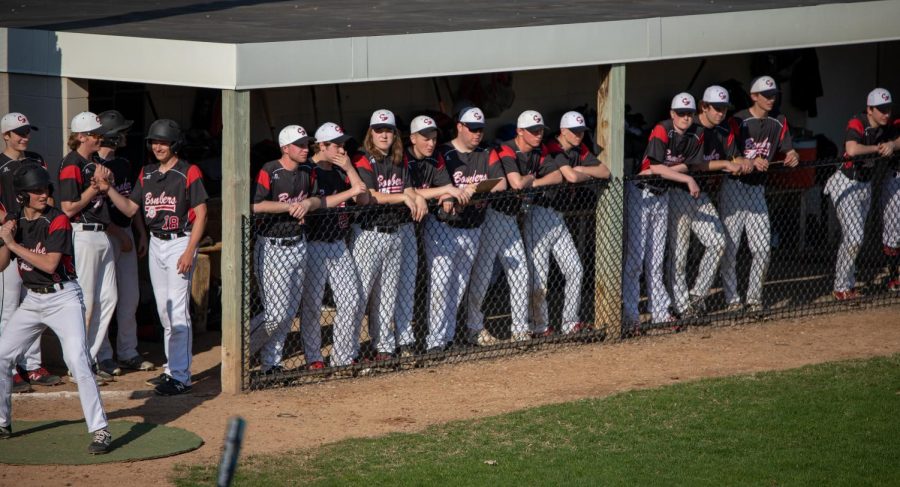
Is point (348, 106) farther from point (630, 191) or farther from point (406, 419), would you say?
point (406, 419)

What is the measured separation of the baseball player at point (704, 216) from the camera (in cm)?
1102

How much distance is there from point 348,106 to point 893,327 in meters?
5.24

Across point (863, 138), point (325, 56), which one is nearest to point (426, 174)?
point (325, 56)

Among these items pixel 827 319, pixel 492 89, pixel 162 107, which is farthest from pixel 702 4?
pixel 162 107

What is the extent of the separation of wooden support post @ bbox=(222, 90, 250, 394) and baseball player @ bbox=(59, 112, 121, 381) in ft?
2.77

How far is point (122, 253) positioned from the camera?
9719mm

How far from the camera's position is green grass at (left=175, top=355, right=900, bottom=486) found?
734cm

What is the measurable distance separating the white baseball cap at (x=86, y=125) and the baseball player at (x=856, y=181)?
627cm

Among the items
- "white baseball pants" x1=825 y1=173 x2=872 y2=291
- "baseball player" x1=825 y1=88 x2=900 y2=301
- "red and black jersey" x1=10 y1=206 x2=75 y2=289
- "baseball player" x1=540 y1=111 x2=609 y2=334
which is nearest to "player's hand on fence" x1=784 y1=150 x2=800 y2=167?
"baseball player" x1=825 y1=88 x2=900 y2=301

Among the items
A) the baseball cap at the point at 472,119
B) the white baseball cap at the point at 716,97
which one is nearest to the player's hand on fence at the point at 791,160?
the white baseball cap at the point at 716,97

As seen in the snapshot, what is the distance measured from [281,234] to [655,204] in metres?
3.21

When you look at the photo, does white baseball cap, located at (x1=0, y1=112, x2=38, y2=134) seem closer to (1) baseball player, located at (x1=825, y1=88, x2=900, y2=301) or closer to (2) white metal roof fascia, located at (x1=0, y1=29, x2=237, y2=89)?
(2) white metal roof fascia, located at (x1=0, y1=29, x2=237, y2=89)

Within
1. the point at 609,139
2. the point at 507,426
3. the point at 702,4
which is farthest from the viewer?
the point at 702,4

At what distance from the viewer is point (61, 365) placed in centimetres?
986
